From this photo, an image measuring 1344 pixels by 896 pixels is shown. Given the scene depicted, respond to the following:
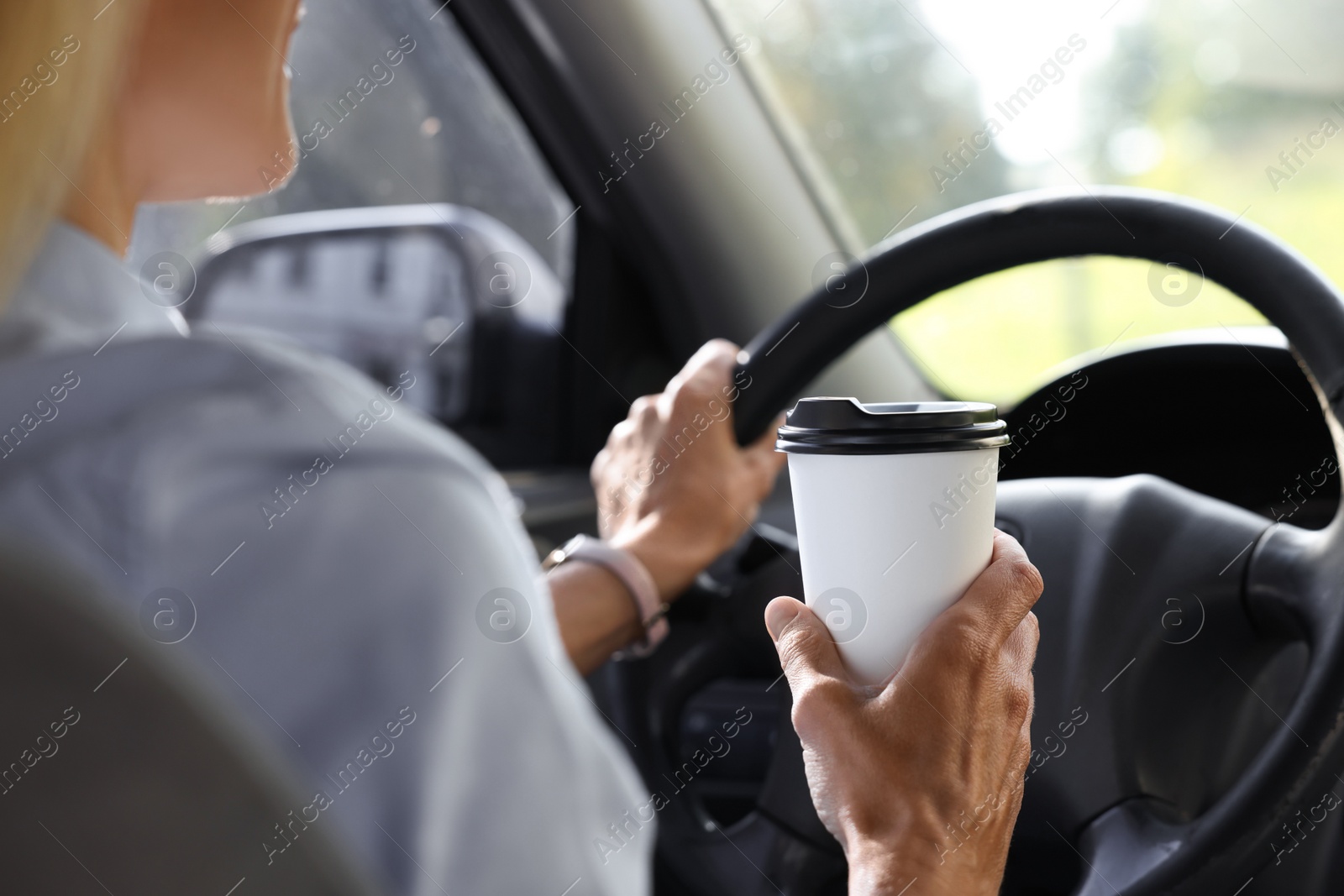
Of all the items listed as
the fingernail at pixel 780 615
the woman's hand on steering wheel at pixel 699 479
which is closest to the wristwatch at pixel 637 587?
the woman's hand on steering wheel at pixel 699 479

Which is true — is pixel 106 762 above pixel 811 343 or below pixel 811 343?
above

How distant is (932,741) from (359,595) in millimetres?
276

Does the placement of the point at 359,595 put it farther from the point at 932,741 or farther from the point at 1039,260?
the point at 1039,260

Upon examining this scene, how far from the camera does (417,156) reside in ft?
5.36

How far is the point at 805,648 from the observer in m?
0.58

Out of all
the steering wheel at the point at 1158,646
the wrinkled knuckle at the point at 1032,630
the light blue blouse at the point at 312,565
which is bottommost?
the steering wheel at the point at 1158,646

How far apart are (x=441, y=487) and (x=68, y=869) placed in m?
0.18

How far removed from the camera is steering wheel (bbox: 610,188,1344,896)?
0.68 metres

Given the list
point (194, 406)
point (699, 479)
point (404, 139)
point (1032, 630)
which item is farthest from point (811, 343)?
point (404, 139)

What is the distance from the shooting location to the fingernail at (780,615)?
60 cm

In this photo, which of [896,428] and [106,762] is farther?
[896,428]

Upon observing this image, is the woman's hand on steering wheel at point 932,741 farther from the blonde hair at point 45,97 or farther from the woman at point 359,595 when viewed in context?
the blonde hair at point 45,97

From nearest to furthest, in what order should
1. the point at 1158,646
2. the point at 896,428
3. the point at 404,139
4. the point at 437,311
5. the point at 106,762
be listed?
the point at 106,762 → the point at 896,428 → the point at 1158,646 → the point at 404,139 → the point at 437,311

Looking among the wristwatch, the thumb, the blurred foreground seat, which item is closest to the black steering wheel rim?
the wristwatch
